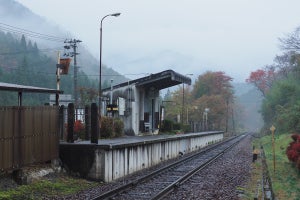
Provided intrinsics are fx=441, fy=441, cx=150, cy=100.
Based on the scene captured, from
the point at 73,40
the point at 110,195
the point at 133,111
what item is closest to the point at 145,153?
the point at 110,195

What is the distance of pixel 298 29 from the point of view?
2635 inches

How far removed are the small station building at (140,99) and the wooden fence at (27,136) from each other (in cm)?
1953

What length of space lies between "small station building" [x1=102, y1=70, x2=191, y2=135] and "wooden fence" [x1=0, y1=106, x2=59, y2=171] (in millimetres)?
19528

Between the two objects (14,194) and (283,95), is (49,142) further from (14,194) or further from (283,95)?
(283,95)

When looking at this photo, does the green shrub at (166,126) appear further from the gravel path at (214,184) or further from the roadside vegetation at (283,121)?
the gravel path at (214,184)

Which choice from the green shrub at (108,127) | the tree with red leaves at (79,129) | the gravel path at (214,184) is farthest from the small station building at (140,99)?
the gravel path at (214,184)

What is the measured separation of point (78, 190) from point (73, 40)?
150 feet

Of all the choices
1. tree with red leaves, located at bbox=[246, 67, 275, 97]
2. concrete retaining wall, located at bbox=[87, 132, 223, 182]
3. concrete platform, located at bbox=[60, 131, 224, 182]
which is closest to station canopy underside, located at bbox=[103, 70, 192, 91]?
concrete retaining wall, located at bbox=[87, 132, 223, 182]

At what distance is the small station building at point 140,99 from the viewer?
3856 cm

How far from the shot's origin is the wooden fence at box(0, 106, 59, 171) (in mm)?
12734

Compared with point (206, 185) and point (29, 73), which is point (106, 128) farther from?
point (29, 73)

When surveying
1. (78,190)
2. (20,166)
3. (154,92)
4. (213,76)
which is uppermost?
(213,76)

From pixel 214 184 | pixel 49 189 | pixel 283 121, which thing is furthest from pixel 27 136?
pixel 283 121

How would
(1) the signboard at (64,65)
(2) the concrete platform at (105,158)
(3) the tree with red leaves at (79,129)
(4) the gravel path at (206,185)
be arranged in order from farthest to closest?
1. (3) the tree with red leaves at (79,129)
2. (1) the signboard at (64,65)
3. (2) the concrete platform at (105,158)
4. (4) the gravel path at (206,185)
